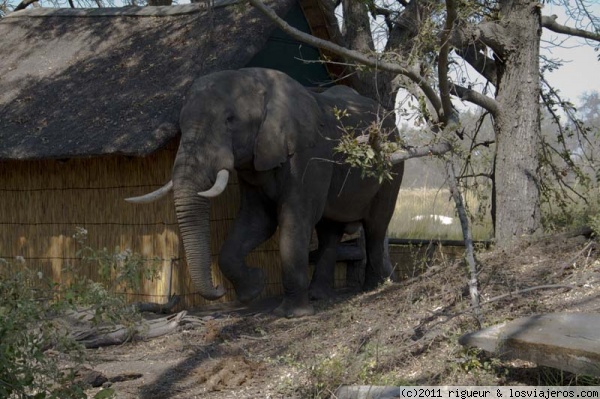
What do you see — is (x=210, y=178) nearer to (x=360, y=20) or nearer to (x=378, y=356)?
(x=378, y=356)

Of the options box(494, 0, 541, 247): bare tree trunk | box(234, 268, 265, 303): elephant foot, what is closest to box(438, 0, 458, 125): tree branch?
box(494, 0, 541, 247): bare tree trunk

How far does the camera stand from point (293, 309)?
9.12 meters

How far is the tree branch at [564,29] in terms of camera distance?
10.1 m

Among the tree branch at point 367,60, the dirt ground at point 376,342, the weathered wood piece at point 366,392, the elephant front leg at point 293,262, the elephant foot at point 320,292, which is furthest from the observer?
the elephant foot at point 320,292

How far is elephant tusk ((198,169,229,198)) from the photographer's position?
326 inches

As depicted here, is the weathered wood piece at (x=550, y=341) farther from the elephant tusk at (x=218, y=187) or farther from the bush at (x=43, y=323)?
the elephant tusk at (x=218, y=187)

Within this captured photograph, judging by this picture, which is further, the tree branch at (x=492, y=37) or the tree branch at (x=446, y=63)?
the tree branch at (x=492, y=37)

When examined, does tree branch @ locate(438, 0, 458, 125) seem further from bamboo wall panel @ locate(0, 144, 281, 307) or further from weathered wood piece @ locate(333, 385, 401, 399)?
bamboo wall panel @ locate(0, 144, 281, 307)

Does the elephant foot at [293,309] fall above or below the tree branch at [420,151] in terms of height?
below

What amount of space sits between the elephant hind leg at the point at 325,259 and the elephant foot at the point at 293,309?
1060mm

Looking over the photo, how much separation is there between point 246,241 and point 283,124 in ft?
4.10

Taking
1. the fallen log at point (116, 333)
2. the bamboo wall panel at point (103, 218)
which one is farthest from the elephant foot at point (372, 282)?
the fallen log at point (116, 333)

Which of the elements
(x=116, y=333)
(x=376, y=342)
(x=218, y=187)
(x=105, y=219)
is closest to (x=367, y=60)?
(x=218, y=187)

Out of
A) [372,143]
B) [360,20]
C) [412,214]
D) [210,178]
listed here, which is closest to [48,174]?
[210,178]
